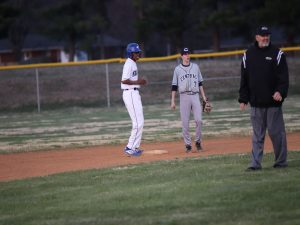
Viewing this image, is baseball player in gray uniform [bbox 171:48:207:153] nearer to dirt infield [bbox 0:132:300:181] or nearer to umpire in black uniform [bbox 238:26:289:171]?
dirt infield [bbox 0:132:300:181]

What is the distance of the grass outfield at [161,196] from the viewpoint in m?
8.34

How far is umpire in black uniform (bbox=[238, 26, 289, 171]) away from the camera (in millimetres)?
10727

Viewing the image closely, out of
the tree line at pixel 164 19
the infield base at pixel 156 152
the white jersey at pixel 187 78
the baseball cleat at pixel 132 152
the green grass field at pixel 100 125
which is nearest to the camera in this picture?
the white jersey at pixel 187 78

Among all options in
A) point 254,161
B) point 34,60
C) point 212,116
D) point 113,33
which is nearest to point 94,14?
point 34,60

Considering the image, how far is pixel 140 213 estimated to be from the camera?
8.64 meters

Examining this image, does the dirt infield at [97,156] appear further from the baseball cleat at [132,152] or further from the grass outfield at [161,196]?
the grass outfield at [161,196]

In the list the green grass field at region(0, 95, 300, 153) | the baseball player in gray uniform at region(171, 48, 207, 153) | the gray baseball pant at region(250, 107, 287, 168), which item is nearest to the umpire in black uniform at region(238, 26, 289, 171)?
the gray baseball pant at region(250, 107, 287, 168)

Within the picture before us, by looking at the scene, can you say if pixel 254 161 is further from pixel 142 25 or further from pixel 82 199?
pixel 142 25

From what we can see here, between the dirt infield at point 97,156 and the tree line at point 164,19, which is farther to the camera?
the tree line at point 164,19

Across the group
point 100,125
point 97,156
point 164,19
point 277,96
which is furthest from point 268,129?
point 164,19

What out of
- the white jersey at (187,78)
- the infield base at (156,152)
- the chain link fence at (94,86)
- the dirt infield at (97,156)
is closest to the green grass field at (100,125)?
the dirt infield at (97,156)

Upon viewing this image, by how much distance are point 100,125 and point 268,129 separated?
42.0 feet

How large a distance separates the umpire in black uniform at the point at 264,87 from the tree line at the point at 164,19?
109ft

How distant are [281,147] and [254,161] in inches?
16.9
